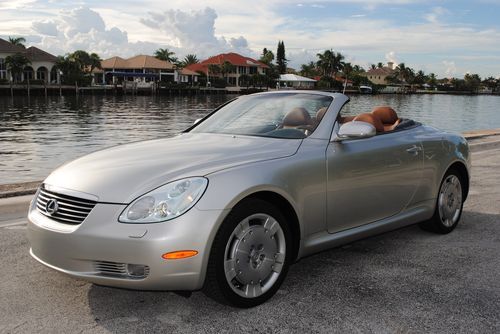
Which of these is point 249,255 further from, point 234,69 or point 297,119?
point 234,69

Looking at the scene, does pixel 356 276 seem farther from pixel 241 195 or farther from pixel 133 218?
pixel 133 218

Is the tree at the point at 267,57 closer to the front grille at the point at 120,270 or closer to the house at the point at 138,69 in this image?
the house at the point at 138,69

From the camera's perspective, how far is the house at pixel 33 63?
8562cm

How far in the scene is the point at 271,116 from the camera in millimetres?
4754

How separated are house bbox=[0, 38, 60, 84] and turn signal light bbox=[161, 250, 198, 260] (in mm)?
88858

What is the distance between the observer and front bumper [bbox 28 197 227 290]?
307 centimetres

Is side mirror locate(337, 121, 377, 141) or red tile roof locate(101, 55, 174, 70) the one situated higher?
red tile roof locate(101, 55, 174, 70)

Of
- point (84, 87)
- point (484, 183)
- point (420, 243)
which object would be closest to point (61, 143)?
point (484, 183)

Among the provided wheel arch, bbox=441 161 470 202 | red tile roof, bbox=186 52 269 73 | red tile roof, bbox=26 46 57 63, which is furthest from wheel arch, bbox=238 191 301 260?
red tile roof, bbox=186 52 269 73

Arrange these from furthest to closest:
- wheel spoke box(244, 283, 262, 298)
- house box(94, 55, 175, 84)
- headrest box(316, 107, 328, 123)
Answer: house box(94, 55, 175, 84)
headrest box(316, 107, 328, 123)
wheel spoke box(244, 283, 262, 298)

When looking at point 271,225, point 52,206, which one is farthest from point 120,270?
point 271,225

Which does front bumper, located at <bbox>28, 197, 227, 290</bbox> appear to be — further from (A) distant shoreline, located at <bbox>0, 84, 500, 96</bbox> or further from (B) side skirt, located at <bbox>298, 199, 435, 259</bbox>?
(A) distant shoreline, located at <bbox>0, 84, 500, 96</bbox>

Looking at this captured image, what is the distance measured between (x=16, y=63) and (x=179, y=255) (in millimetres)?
88871

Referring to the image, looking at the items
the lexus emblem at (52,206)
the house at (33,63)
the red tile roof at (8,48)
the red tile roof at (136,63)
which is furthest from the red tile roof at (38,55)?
the lexus emblem at (52,206)
